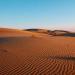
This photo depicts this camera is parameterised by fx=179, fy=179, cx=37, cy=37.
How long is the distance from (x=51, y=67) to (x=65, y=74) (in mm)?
1327

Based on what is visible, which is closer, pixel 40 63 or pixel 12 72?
pixel 12 72

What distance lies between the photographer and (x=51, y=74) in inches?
329

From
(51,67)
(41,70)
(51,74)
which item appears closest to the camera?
(51,74)

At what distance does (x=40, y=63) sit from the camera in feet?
34.3

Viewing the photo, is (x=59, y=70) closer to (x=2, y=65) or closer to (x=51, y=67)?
(x=51, y=67)

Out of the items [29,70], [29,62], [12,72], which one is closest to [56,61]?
[29,62]

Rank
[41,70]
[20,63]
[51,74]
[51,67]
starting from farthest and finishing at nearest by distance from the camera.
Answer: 1. [20,63]
2. [51,67]
3. [41,70]
4. [51,74]

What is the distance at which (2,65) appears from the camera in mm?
10008

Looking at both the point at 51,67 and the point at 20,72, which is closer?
the point at 20,72

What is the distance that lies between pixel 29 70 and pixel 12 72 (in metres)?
0.87

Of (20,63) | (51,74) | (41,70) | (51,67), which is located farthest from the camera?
(20,63)

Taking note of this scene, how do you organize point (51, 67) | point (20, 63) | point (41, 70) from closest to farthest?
point (41, 70) < point (51, 67) < point (20, 63)

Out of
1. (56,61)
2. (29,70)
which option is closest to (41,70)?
(29,70)

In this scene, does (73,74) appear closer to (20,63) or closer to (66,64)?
(66,64)
